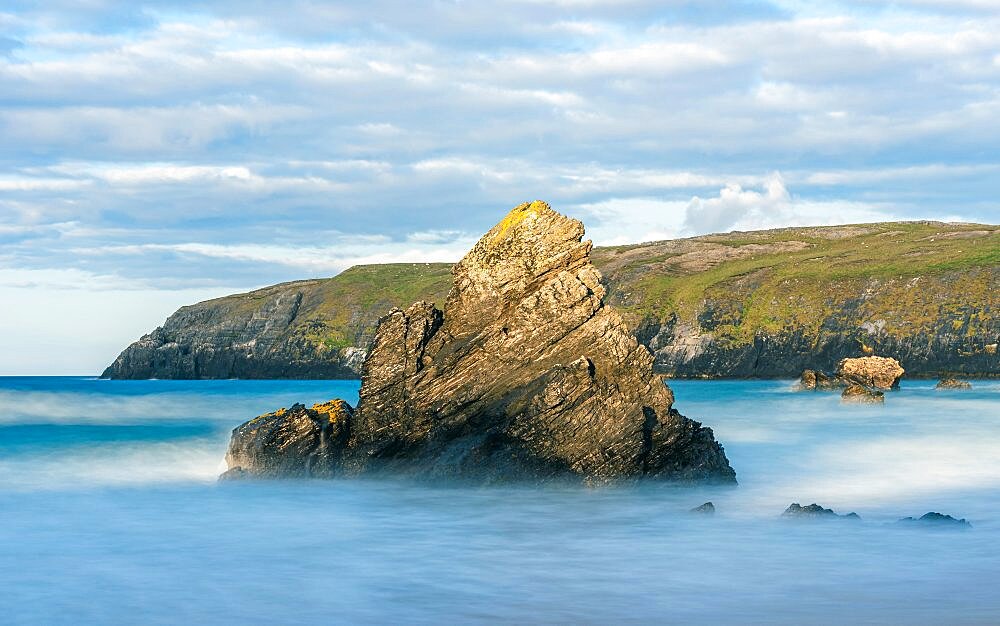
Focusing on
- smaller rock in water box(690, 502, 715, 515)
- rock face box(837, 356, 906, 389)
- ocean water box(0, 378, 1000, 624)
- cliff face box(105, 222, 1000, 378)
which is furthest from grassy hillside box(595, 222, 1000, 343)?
smaller rock in water box(690, 502, 715, 515)

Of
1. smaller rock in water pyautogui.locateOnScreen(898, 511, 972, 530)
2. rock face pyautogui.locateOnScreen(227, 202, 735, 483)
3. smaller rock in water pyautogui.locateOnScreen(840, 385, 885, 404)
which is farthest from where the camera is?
smaller rock in water pyautogui.locateOnScreen(840, 385, 885, 404)

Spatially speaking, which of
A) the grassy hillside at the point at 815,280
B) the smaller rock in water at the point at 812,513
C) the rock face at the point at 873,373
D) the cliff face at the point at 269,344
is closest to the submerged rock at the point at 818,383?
the rock face at the point at 873,373

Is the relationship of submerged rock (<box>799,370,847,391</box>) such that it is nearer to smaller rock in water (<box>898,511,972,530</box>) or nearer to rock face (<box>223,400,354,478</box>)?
rock face (<box>223,400,354,478</box>)

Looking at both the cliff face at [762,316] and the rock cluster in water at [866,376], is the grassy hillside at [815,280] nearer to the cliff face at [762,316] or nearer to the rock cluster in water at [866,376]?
the cliff face at [762,316]

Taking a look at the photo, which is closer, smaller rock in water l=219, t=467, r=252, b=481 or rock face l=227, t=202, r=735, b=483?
rock face l=227, t=202, r=735, b=483

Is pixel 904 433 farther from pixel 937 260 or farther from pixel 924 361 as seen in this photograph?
pixel 937 260

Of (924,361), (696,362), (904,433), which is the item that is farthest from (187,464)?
(696,362)

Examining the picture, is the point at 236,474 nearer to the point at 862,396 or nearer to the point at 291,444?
the point at 291,444

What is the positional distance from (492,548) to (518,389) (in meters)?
7.67

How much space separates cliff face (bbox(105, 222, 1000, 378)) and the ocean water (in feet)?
300

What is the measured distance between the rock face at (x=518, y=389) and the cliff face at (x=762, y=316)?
293 ft

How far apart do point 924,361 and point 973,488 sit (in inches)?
3865

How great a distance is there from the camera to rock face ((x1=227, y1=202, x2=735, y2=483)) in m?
26.5

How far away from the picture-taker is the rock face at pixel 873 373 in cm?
8531
